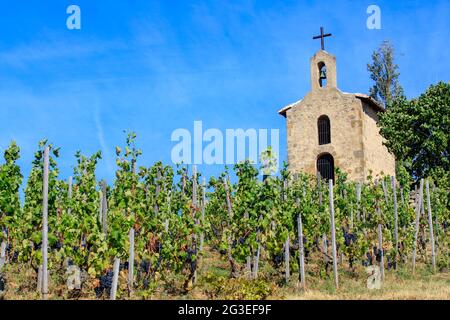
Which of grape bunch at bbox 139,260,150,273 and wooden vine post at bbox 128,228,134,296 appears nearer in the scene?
wooden vine post at bbox 128,228,134,296

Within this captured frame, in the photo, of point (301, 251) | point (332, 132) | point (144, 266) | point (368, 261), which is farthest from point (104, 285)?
point (332, 132)

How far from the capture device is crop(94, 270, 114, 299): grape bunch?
1105 centimetres

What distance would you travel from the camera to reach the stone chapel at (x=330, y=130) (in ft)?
87.9

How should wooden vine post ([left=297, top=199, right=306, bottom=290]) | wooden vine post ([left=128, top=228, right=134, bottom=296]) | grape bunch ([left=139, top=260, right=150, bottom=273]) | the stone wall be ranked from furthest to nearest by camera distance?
the stone wall
wooden vine post ([left=297, top=199, right=306, bottom=290])
grape bunch ([left=139, top=260, right=150, bottom=273])
wooden vine post ([left=128, top=228, right=134, bottom=296])

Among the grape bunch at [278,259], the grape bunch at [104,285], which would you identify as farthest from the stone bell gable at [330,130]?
the grape bunch at [104,285]

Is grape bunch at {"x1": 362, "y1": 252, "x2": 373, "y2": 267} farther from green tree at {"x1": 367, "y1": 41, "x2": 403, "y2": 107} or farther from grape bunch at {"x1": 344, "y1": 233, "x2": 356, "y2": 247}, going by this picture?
green tree at {"x1": 367, "y1": 41, "x2": 403, "y2": 107}

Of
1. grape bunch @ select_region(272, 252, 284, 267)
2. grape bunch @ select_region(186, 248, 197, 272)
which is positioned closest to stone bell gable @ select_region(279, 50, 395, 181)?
grape bunch @ select_region(272, 252, 284, 267)

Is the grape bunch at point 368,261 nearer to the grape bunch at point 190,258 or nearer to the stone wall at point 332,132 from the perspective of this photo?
the grape bunch at point 190,258

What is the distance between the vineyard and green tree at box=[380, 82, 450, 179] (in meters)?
11.2

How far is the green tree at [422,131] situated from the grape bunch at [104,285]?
20.1 meters

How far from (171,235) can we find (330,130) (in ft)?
55.1

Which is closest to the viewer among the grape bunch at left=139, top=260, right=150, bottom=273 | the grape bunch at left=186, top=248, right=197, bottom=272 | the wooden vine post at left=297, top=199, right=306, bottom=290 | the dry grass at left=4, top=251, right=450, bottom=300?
the dry grass at left=4, top=251, right=450, bottom=300

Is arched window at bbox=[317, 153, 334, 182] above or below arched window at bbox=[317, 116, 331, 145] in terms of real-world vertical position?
below
